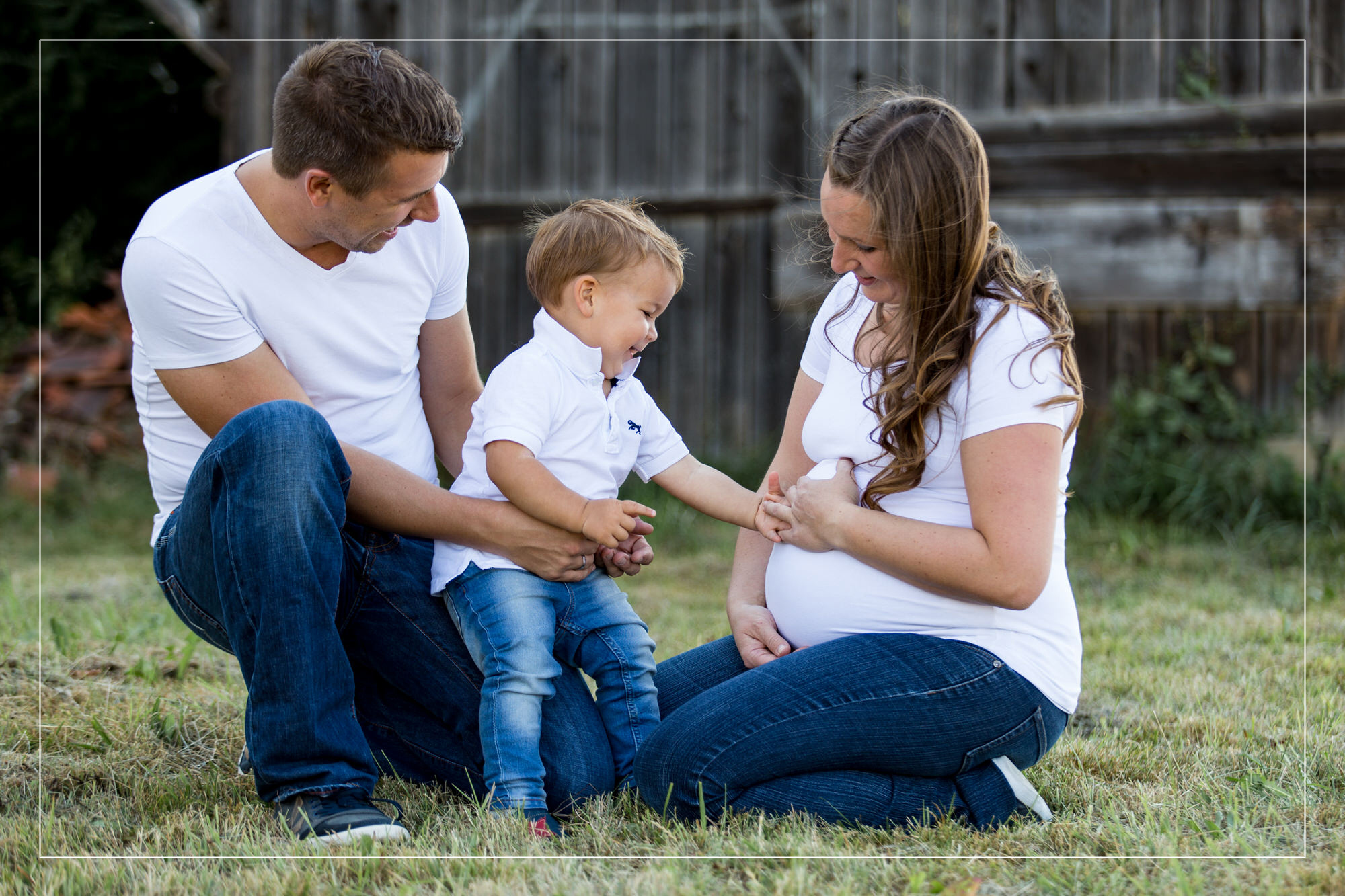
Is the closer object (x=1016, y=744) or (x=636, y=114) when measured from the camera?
(x=1016, y=744)

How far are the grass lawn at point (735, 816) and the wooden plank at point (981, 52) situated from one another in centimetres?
260

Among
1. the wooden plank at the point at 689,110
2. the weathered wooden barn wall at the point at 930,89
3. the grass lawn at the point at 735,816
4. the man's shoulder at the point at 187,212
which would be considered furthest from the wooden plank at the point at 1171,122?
the man's shoulder at the point at 187,212

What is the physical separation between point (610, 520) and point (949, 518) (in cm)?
59

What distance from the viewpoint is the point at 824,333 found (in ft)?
7.46

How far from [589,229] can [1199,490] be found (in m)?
3.35

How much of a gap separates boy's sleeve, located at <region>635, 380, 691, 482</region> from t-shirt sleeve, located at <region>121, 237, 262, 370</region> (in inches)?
30.0

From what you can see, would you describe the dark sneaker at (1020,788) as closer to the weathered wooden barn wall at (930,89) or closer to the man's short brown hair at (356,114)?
the man's short brown hair at (356,114)

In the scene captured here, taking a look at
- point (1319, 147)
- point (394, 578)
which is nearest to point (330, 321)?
point (394, 578)

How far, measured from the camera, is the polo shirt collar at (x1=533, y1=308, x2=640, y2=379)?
7.12ft

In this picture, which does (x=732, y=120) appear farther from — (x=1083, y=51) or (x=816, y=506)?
(x=816, y=506)

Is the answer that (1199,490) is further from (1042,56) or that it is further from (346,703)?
(346,703)

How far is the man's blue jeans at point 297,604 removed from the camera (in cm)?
187

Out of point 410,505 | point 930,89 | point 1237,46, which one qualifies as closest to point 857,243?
point 410,505

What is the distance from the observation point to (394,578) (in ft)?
7.14
